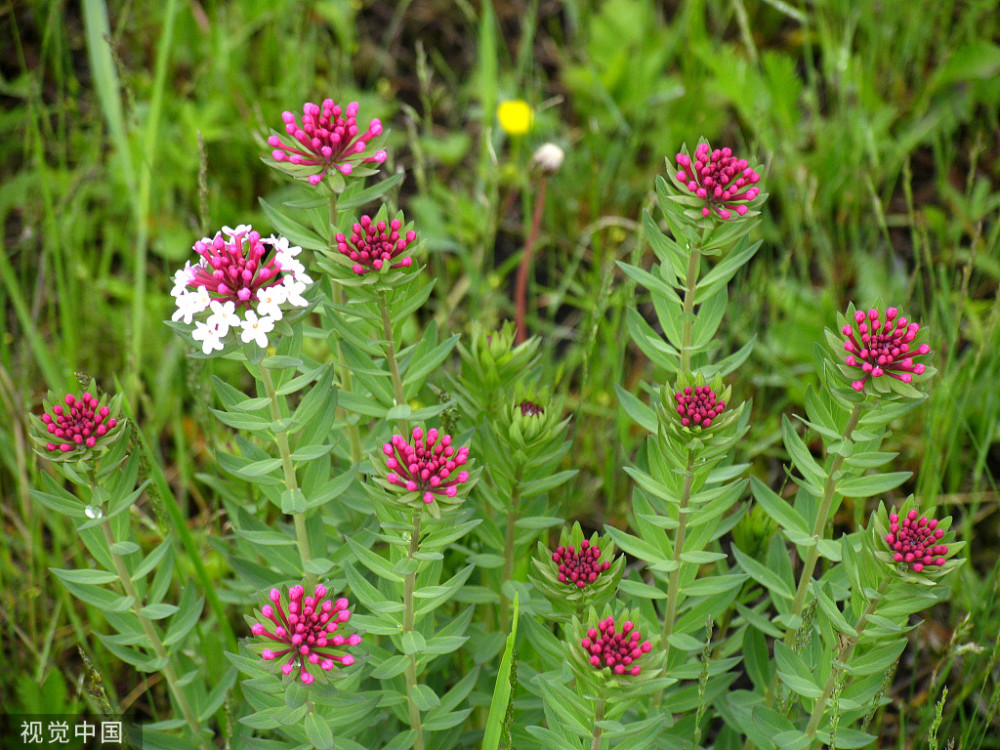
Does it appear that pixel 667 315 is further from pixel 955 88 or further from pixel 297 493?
pixel 955 88

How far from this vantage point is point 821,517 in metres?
2.36

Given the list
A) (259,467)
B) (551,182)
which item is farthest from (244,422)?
(551,182)

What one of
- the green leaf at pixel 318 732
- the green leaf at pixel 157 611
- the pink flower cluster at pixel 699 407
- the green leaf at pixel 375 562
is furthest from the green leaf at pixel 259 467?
the pink flower cluster at pixel 699 407

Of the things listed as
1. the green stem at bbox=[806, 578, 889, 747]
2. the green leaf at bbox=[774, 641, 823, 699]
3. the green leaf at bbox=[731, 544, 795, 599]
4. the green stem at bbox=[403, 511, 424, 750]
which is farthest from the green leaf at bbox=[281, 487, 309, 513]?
the green stem at bbox=[806, 578, 889, 747]

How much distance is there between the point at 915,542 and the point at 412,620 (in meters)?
1.16

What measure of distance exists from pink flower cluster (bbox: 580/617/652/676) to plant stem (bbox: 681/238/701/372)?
70cm

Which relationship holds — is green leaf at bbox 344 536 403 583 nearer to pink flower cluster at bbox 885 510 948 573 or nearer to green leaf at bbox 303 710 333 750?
green leaf at bbox 303 710 333 750

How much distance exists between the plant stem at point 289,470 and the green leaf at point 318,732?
362mm

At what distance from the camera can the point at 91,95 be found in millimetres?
5164

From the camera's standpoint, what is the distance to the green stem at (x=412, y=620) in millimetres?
2094

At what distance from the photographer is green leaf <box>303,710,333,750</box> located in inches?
83.2

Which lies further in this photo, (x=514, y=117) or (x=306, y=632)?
(x=514, y=117)

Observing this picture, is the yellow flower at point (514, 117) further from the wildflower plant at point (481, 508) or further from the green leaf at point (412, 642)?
the green leaf at point (412, 642)

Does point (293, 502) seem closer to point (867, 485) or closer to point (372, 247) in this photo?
point (372, 247)
